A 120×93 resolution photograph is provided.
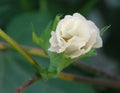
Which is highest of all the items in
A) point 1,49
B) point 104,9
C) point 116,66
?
point 1,49

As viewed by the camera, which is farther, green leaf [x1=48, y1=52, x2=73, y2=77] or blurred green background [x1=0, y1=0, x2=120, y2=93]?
blurred green background [x1=0, y1=0, x2=120, y2=93]

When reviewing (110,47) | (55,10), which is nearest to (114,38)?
(110,47)

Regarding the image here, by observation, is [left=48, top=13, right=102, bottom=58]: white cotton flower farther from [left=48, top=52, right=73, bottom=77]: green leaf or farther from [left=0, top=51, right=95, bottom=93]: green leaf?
[left=0, top=51, right=95, bottom=93]: green leaf

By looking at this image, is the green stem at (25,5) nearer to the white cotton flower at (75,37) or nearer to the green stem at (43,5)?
the green stem at (43,5)

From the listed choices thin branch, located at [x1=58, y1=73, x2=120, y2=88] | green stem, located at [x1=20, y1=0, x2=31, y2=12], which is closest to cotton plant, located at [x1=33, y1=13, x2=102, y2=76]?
thin branch, located at [x1=58, y1=73, x2=120, y2=88]

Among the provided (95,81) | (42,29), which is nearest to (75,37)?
(95,81)

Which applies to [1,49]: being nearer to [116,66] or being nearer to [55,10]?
[55,10]
